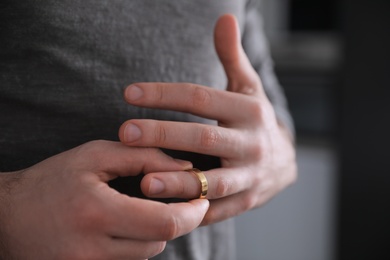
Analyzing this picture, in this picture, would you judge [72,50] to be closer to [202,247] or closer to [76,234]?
[76,234]

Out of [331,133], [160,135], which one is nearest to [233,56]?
[160,135]

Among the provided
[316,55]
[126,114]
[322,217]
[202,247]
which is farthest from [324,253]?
[126,114]

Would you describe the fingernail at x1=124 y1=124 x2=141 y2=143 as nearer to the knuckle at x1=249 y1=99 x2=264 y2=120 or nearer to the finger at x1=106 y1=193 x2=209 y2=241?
the finger at x1=106 y1=193 x2=209 y2=241

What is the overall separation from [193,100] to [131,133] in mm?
98

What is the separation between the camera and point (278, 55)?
256 cm

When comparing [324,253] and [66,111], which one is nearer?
[66,111]

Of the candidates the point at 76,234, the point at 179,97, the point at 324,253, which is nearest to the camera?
the point at 76,234

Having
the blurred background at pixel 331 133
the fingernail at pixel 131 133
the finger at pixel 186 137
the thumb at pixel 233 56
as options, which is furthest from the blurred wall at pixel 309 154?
the fingernail at pixel 131 133

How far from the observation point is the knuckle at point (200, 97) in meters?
0.59

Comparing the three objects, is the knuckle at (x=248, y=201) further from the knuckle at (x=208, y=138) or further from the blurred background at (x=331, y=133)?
the blurred background at (x=331, y=133)

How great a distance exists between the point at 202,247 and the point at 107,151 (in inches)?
12.5

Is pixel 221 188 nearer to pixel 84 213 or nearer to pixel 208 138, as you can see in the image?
pixel 208 138

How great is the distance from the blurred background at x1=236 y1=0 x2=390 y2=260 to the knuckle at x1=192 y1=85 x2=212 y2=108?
1.70 meters

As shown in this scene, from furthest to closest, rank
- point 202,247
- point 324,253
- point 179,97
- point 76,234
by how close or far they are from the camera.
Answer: point 324,253 → point 202,247 → point 179,97 → point 76,234
